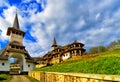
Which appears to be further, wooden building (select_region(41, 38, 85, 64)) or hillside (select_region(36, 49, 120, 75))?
wooden building (select_region(41, 38, 85, 64))

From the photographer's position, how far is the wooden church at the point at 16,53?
44.8m

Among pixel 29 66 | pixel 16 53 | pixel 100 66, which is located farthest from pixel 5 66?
pixel 100 66

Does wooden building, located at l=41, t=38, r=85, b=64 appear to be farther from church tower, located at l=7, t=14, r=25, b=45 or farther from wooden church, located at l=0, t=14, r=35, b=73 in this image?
church tower, located at l=7, t=14, r=25, b=45

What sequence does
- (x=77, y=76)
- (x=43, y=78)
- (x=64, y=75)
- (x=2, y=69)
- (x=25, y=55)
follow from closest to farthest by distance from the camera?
(x=77, y=76) → (x=64, y=75) → (x=43, y=78) → (x=2, y=69) → (x=25, y=55)

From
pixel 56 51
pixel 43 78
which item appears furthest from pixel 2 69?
pixel 56 51

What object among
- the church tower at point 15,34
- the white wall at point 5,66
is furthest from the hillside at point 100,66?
the church tower at point 15,34

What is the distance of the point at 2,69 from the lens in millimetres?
44125

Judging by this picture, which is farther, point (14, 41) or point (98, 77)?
point (14, 41)

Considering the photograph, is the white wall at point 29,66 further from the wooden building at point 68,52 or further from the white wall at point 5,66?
the wooden building at point 68,52

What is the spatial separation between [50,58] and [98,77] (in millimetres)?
72980

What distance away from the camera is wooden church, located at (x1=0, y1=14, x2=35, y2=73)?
147 ft

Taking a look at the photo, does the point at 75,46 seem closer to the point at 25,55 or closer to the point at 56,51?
the point at 56,51

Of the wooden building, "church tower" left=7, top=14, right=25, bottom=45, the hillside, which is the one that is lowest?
the hillside

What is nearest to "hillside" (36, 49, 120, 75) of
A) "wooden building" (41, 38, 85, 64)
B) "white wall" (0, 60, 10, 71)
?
"white wall" (0, 60, 10, 71)
